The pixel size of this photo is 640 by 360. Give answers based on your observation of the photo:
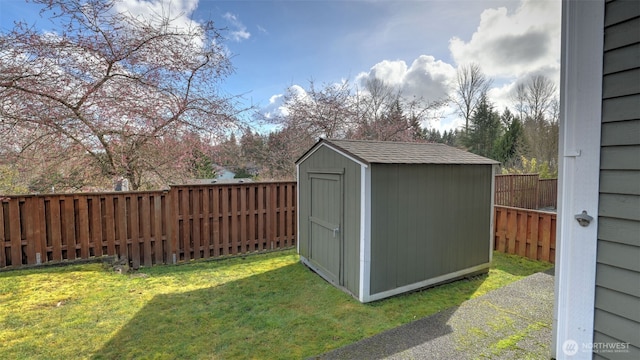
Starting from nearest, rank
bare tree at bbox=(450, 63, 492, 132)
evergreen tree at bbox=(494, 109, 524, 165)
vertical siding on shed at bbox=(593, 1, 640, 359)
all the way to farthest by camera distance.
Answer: vertical siding on shed at bbox=(593, 1, 640, 359) → bare tree at bbox=(450, 63, 492, 132) → evergreen tree at bbox=(494, 109, 524, 165)

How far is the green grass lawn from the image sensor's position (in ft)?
8.84

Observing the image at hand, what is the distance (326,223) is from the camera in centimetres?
438

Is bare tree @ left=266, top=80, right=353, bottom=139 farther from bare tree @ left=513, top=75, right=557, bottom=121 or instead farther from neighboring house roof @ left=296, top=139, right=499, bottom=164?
bare tree @ left=513, top=75, right=557, bottom=121

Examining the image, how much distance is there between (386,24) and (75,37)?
6.02 metres

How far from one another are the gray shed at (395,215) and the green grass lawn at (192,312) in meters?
0.25

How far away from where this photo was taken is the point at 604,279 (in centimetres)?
155

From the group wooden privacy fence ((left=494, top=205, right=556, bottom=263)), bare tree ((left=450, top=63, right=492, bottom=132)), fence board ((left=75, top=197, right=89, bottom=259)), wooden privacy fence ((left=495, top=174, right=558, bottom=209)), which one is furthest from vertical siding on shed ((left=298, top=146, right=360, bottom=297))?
bare tree ((left=450, top=63, right=492, bottom=132))

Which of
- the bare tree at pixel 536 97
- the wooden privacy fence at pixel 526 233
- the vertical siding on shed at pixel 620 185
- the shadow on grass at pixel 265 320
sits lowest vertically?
the shadow on grass at pixel 265 320

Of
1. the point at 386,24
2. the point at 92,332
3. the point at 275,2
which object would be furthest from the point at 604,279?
the point at 275,2

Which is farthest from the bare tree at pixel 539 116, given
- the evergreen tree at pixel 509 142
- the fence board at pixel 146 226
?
the fence board at pixel 146 226

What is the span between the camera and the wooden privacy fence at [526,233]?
199 inches

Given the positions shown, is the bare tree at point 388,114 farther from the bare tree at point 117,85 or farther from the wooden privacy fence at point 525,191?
the bare tree at point 117,85

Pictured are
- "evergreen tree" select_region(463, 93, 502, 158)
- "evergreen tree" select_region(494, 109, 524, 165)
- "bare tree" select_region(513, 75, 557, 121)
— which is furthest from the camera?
"evergreen tree" select_region(463, 93, 502, 158)

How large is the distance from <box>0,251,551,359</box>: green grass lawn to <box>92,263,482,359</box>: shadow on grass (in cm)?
1
